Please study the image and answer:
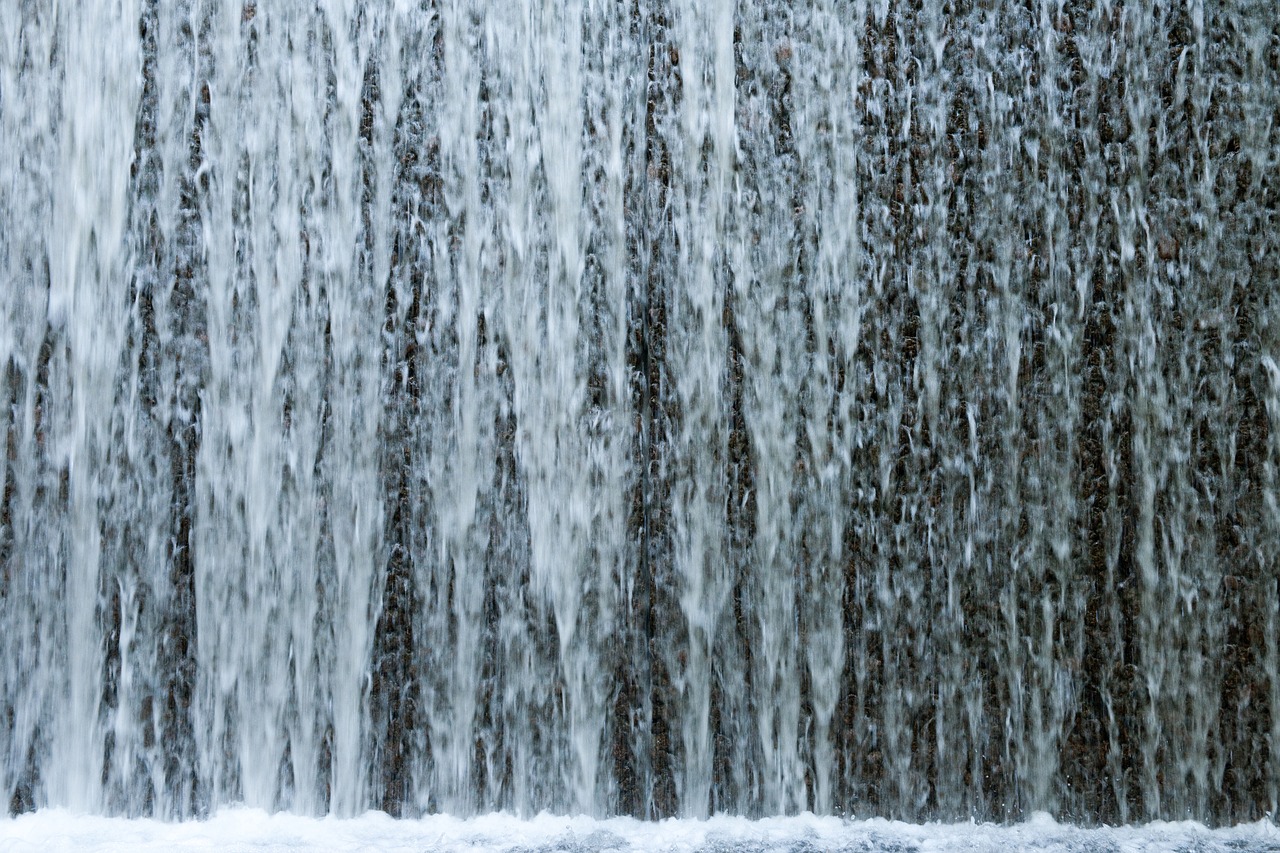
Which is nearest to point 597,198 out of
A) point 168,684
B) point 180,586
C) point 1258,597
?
point 180,586

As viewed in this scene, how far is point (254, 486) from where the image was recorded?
10.4 ft

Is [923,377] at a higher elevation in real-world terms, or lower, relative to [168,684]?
higher

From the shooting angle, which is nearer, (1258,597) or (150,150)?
(1258,597)

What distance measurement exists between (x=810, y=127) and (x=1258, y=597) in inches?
78.9

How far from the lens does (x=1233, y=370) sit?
3131 mm

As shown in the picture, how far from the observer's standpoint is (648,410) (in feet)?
10.4

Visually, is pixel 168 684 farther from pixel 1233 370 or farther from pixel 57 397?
pixel 1233 370

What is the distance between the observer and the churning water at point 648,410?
3.08 metres

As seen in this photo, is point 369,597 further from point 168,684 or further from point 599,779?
point 599,779

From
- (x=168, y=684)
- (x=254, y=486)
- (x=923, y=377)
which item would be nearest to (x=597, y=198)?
(x=923, y=377)

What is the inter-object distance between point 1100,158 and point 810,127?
916 mm

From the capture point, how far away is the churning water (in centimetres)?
308

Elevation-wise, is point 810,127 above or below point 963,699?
above

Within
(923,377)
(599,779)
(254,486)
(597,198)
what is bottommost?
(599,779)
